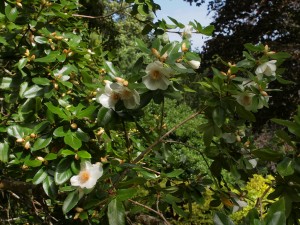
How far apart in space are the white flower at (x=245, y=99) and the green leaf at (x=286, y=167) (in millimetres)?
230

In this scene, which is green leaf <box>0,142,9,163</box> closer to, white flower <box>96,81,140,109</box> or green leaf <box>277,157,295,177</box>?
white flower <box>96,81,140,109</box>

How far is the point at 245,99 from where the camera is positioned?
137 cm

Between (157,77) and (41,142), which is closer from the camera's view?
(157,77)

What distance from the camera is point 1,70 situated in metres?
2.06

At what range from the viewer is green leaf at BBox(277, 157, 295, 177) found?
3.90 feet

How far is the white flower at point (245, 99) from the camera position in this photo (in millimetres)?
1355

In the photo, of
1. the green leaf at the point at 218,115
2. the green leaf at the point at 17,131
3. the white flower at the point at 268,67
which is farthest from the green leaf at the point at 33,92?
the white flower at the point at 268,67

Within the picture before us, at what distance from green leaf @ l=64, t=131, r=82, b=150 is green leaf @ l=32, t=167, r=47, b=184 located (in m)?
0.17

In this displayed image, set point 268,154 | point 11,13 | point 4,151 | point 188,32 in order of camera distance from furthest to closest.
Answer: point 188,32 → point 11,13 → point 4,151 → point 268,154

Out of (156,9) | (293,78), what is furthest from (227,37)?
(156,9)

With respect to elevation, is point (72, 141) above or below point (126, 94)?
below

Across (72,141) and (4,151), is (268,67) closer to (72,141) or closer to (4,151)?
(72,141)

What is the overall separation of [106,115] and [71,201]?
1.01 ft

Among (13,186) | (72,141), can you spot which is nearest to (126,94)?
(72,141)
